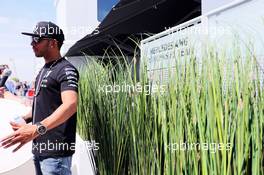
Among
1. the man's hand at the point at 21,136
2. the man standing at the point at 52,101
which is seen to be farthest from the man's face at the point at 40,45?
the man's hand at the point at 21,136

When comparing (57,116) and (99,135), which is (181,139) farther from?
(99,135)

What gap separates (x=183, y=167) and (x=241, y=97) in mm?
420

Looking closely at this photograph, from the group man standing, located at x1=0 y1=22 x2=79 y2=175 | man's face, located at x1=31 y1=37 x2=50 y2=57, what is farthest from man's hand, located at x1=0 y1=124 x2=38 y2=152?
man's face, located at x1=31 y1=37 x2=50 y2=57

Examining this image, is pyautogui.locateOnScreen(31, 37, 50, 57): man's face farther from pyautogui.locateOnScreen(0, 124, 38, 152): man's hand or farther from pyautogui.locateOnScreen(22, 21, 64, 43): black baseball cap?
pyautogui.locateOnScreen(0, 124, 38, 152): man's hand

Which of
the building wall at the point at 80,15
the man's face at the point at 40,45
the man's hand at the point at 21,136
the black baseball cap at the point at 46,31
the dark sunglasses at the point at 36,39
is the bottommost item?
the man's hand at the point at 21,136

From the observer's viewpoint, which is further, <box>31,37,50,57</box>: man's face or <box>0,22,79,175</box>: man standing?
<box>31,37,50,57</box>: man's face

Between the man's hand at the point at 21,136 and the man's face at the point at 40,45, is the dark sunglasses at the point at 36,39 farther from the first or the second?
the man's hand at the point at 21,136

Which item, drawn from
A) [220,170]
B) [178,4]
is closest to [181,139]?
[220,170]

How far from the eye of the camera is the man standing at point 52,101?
2.28 meters

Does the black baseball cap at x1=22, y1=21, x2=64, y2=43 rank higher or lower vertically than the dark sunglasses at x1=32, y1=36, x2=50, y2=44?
higher

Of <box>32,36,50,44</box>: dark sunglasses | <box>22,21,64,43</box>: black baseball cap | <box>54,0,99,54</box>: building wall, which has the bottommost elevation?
<box>32,36,50,44</box>: dark sunglasses

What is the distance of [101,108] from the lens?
3.18 m

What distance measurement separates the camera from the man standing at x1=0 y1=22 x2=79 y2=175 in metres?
2.28

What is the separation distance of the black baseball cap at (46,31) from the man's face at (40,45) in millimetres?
27
